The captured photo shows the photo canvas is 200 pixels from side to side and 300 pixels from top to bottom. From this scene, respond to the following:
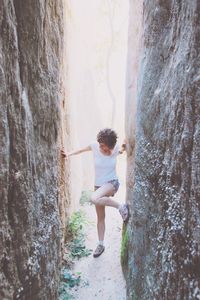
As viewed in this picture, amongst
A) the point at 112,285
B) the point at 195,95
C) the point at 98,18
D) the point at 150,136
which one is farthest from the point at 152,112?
the point at 98,18

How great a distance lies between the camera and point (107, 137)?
5980 millimetres

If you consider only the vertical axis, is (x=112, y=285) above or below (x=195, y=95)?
below

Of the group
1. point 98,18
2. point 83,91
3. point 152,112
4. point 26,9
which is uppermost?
point 98,18

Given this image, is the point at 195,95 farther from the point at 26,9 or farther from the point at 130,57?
the point at 130,57

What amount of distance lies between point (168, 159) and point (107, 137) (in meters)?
2.71

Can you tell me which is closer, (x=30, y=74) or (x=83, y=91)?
(x=30, y=74)

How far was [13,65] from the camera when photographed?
3.41m

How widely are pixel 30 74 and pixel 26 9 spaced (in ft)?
2.33

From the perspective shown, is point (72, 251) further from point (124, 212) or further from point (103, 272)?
point (124, 212)

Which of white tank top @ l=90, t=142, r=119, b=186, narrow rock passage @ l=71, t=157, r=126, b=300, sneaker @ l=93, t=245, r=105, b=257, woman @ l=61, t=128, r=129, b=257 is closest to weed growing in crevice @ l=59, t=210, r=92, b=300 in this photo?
narrow rock passage @ l=71, t=157, r=126, b=300

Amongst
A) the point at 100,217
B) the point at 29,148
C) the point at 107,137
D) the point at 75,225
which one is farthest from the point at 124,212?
the point at 29,148

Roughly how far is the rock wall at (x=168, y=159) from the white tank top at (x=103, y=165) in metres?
1.32

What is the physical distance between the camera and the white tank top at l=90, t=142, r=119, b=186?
20.3 feet

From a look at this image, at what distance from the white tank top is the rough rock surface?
4.01 ft
